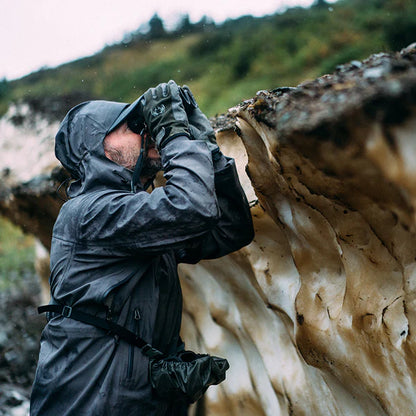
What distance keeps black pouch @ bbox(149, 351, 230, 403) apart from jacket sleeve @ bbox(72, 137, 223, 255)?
488 mm

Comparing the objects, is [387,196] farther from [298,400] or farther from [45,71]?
[45,71]

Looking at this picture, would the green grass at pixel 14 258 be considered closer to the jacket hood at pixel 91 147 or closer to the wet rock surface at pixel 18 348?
the wet rock surface at pixel 18 348

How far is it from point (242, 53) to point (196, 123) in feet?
47.3

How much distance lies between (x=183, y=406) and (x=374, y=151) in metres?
1.57

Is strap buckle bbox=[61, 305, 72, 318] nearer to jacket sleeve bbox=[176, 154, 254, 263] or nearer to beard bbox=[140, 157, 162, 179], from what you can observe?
jacket sleeve bbox=[176, 154, 254, 263]

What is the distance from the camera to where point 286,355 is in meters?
2.45

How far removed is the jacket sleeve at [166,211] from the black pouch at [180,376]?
1.60 ft

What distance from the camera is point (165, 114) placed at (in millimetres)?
1901

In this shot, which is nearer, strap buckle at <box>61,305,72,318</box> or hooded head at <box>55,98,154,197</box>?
strap buckle at <box>61,305,72,318</box>

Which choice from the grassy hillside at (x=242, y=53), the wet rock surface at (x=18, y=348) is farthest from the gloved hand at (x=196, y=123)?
the grassy hillside at (x=242, y=53)

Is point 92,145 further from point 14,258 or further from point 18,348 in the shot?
point 14,258

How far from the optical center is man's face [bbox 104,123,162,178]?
2117 millimetres

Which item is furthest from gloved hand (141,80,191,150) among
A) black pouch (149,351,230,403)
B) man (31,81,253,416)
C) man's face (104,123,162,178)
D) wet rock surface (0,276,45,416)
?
wet rock surface (0,276,45,416)

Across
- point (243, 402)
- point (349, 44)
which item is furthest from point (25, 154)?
point (349, 44)
